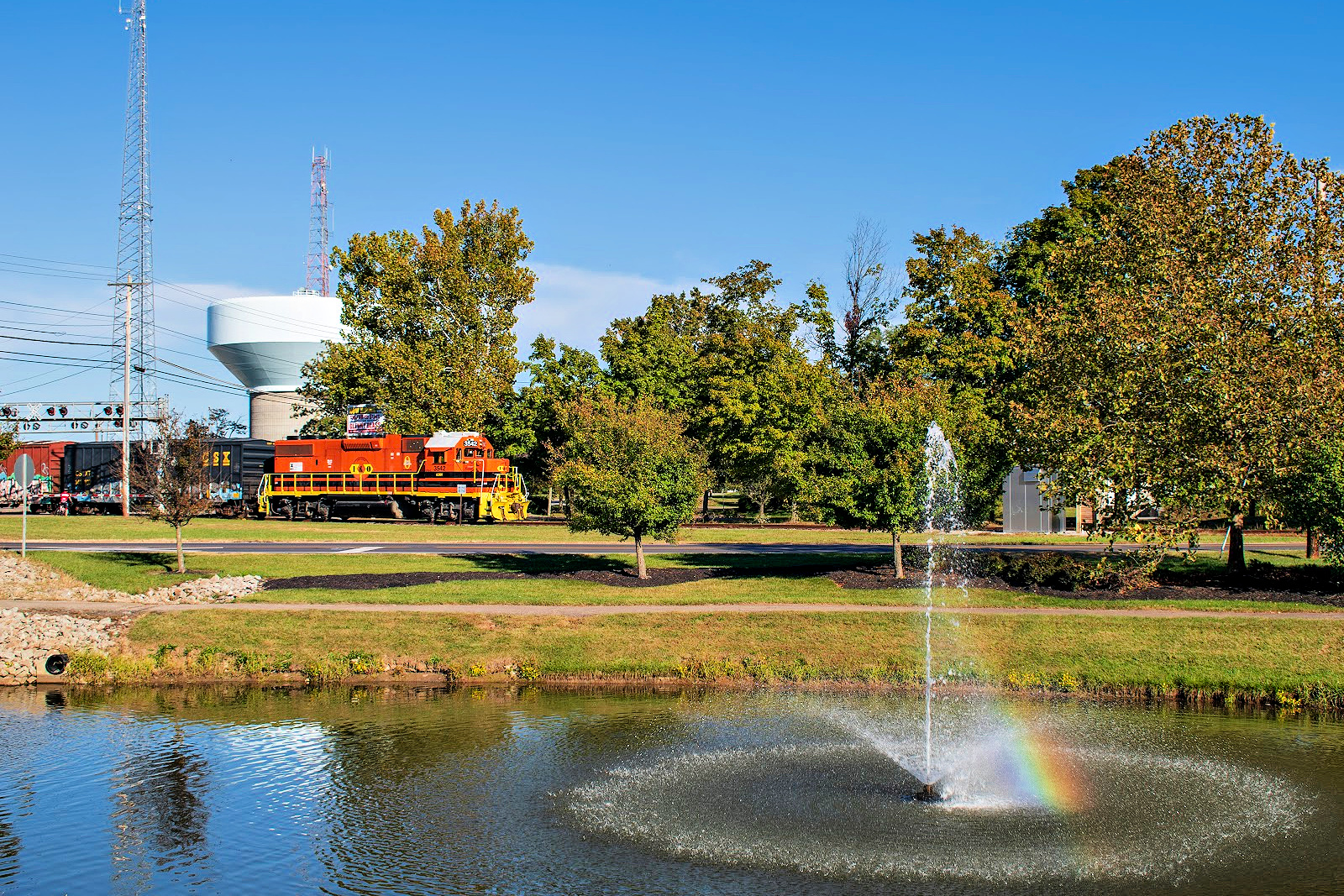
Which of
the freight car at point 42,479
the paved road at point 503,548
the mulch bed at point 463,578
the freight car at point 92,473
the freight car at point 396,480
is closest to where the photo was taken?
the mulch bed at point 463,578

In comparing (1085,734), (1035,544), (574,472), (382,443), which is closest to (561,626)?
(574,472)

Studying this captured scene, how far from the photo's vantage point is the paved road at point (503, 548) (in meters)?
38.5

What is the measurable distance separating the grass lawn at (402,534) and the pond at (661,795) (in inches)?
905

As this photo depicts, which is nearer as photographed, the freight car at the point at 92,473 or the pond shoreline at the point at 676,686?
the pond shoreline at the point at 676,686

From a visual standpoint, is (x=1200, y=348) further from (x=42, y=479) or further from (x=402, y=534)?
(x=42, y=479)

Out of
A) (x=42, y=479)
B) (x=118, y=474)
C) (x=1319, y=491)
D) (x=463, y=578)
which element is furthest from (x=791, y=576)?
(x=42, y=479)

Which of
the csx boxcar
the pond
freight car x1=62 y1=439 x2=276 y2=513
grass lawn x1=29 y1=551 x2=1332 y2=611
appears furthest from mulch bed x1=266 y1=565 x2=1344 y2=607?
the csx boxcar

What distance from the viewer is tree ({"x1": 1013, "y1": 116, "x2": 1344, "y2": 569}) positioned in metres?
25.6

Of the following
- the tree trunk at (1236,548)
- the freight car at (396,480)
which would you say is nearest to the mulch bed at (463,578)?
the tree trunk at (1236,548)

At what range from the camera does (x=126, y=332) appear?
208ft

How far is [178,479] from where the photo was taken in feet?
105

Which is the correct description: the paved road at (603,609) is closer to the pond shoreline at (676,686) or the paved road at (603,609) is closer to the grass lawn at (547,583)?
the grass lawn at (547,583)

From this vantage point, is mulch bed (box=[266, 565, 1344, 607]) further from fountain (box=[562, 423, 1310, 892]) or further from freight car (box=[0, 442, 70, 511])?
freight car (box=[0, 442, 70, 511])

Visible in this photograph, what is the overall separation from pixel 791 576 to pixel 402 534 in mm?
21800
